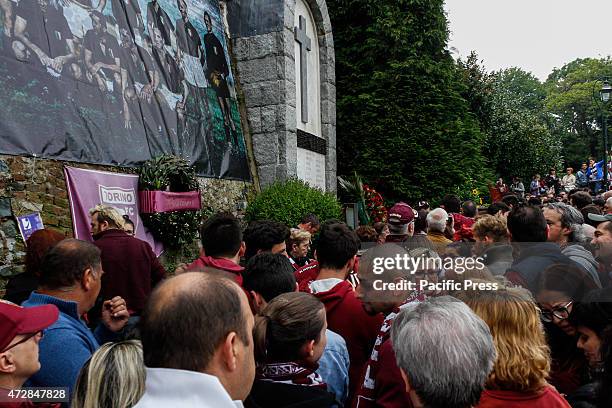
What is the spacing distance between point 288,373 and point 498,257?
2.11 m

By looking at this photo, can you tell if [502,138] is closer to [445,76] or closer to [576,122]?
[445,76]

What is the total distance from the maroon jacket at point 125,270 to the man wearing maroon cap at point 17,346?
1.77 m

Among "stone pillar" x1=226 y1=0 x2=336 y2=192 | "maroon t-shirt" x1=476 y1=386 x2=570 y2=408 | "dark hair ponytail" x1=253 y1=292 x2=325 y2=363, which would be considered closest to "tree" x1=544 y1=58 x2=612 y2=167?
"stone pillar" x1=226 y1=0 x2=336 y2=192

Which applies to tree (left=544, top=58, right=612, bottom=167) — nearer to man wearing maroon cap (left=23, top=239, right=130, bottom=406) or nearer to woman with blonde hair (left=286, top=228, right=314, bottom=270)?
woman with blonde hair (left=286, top=228, right=314, bottom=270)

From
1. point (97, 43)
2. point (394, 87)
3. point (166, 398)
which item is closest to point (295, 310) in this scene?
point (166, 398)

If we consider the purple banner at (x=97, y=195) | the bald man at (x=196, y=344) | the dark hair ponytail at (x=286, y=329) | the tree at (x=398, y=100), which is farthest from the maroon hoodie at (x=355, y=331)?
the tree at (x=398, y=100)

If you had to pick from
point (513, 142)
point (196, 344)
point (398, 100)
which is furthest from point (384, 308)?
point (513, 142)

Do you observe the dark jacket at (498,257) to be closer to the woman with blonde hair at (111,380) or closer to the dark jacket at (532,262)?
the dark jacket at (532,262)

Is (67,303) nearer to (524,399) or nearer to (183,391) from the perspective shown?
(183,391)

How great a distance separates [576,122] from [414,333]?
187 feet

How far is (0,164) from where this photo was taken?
472cm

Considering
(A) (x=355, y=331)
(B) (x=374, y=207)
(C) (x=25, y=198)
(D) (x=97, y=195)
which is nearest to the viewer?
(A) (x=355, y=331)

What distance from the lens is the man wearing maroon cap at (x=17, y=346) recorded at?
6.31ft

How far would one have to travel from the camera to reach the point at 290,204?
8688mm
